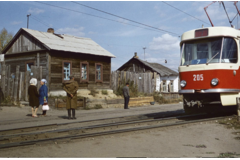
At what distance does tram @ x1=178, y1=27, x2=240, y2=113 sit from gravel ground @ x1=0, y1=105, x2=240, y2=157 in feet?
7.39

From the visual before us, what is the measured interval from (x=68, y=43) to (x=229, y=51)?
16.6m

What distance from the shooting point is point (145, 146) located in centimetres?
627

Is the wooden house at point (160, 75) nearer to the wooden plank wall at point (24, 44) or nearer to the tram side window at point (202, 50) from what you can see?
the wooden plank wall at point (24, 44)

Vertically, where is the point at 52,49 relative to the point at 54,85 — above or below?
above

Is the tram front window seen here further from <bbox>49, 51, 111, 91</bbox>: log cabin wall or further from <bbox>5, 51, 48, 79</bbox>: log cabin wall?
<bbox>5, 51, 48, 79</bbox>: log cabin wall

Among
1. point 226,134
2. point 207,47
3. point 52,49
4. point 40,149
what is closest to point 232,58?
point 207,47

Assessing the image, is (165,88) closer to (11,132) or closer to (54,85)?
(54,85)

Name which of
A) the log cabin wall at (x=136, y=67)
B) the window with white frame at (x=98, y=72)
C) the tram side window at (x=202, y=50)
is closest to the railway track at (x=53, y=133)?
the tram side window at (x=202, y=50)

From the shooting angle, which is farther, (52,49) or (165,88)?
(165,88)

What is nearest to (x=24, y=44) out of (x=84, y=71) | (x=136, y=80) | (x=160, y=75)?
(x=84, y=71)

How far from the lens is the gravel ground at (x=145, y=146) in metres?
5.53

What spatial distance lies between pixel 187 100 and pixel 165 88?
32.4 meters

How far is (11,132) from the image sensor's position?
27.3 feet

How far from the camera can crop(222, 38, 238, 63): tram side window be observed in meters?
10.2
